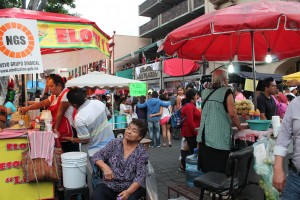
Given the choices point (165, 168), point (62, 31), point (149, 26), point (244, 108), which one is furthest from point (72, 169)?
point (149, 26)

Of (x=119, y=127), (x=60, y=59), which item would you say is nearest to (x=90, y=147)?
(x=60, y=59)

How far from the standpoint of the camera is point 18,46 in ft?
12.9

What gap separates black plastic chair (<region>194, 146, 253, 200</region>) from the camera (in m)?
3.34

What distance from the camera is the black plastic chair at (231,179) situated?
10.9 feet

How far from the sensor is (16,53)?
3898mm

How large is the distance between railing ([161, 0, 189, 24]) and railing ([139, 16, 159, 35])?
5.95 ft

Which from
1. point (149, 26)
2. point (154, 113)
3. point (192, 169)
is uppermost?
point (149, 26)

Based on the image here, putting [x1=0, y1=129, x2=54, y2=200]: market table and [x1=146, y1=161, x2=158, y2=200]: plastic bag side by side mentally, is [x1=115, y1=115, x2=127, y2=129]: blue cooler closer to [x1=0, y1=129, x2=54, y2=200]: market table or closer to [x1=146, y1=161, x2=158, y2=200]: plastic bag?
[x1=0, y1=129, x2=54, y2=200]: market table

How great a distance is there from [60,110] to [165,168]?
3.31m

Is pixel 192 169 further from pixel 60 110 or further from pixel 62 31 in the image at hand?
pixel 62 31

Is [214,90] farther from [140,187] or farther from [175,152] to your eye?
[175,152]

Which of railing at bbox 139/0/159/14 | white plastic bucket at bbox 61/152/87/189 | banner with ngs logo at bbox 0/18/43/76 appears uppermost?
railing at bbox 139/0/159/14

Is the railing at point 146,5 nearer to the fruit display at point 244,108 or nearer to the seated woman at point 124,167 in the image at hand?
the fruit display at point 244,108

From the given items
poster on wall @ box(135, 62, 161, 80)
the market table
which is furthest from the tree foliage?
poster on wall @ box(135, 62, 161, 80)
